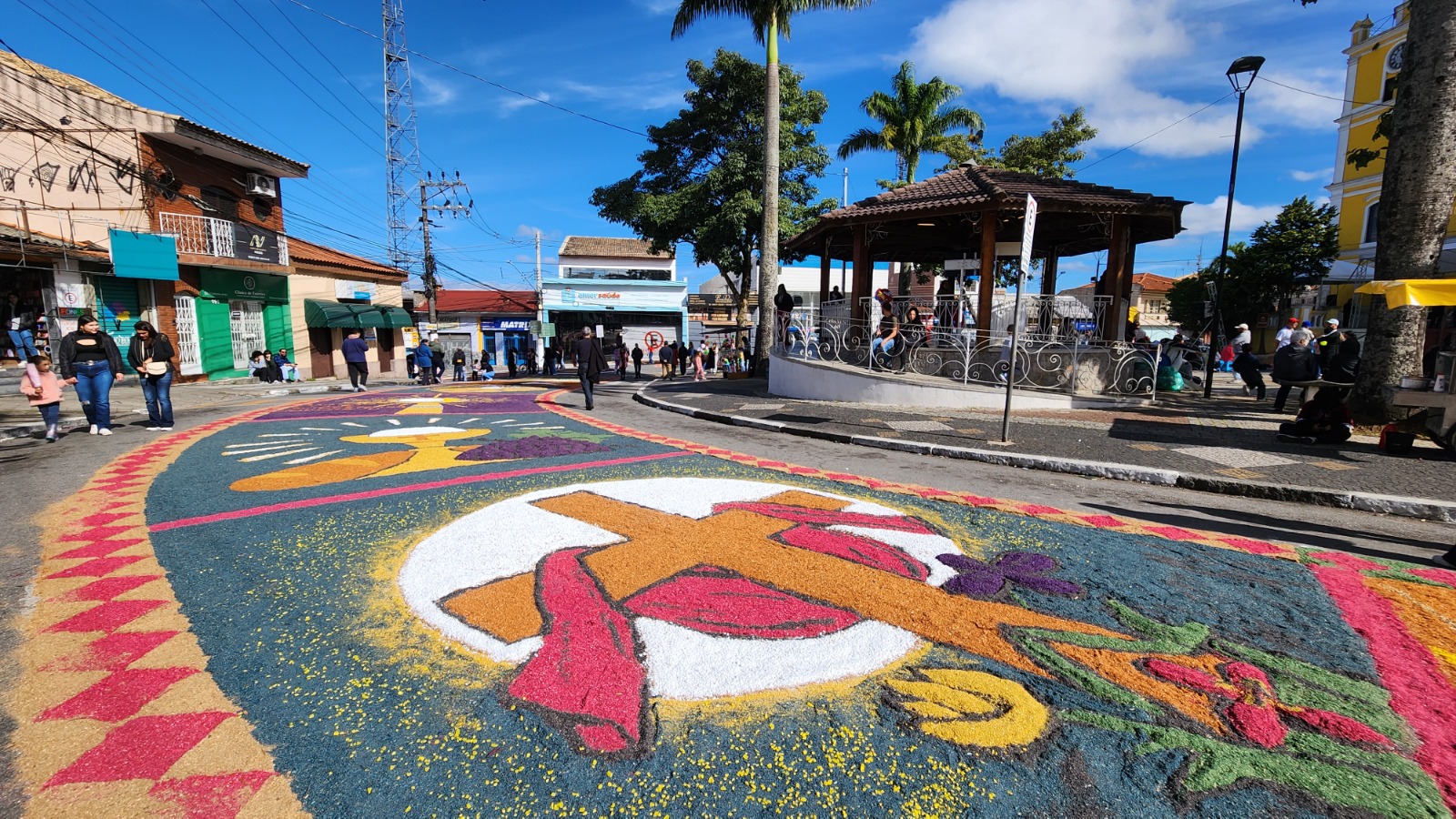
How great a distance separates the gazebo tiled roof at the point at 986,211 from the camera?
40.4ft

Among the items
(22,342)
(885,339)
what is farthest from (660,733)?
(22,342)

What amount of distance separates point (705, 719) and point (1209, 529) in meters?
4.34

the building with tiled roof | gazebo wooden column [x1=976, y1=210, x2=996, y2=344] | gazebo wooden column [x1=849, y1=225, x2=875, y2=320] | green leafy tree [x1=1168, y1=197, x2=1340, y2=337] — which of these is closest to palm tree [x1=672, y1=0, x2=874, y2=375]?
gazebo wooden column [x1=849, y1=225, x2=875, y2=320]

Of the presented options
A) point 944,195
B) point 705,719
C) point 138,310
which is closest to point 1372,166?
point 944,195

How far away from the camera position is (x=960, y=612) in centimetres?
296

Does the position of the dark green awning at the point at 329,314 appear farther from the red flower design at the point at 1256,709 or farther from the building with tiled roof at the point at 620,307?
the red flower design at the point at 1256,709

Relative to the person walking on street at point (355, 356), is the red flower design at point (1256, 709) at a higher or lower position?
lower

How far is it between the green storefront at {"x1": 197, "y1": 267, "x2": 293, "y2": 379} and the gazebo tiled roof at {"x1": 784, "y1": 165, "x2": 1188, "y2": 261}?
18295mm

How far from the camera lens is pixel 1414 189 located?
26.5 feet

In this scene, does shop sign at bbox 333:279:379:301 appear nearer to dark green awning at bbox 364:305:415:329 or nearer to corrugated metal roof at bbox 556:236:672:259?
dark green awning at bbox 364:305:415:329

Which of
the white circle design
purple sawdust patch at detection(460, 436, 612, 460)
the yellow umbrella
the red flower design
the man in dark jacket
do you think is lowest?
the red flower design

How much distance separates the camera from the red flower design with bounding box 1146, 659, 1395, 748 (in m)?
2.06

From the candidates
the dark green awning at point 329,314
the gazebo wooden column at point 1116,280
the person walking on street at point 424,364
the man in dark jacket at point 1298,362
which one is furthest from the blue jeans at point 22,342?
the man in dark jacket at point 1298,362

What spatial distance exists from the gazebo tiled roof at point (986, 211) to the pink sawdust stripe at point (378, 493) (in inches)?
351
